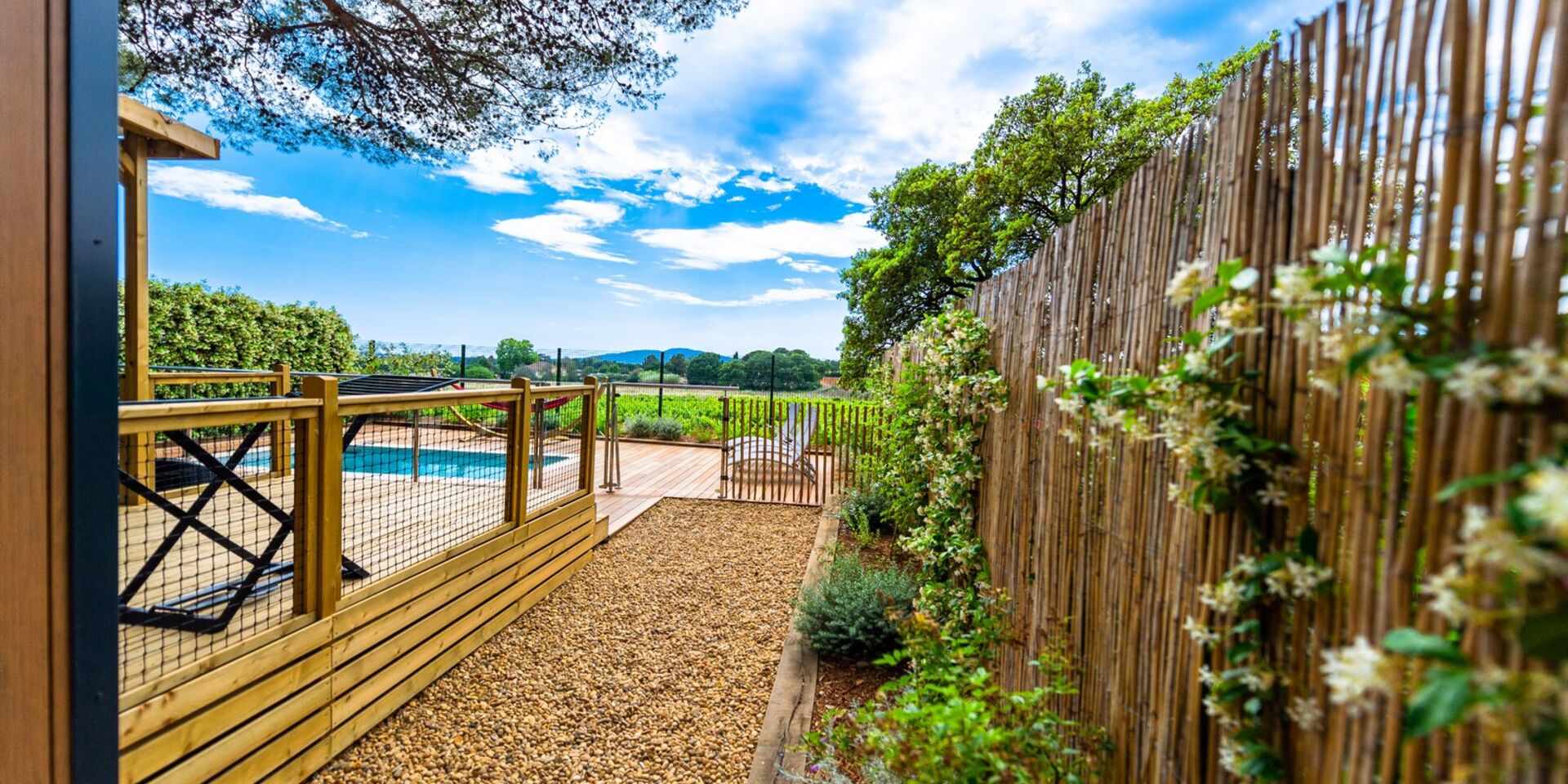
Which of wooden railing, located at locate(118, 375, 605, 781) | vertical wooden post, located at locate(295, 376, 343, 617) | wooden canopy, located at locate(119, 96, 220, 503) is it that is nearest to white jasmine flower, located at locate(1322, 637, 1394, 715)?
wooden railing, located at locate(118, 375, 605, 781)

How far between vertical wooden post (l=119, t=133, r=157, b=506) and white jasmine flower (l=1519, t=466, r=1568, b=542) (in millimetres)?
4918

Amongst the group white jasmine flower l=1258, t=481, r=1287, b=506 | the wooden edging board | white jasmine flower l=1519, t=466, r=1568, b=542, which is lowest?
the wooden edging board

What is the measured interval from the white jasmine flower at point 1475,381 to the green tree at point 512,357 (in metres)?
12.7

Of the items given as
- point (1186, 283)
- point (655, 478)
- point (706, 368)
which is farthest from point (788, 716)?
point (706, 368)

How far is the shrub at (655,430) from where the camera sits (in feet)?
33.6

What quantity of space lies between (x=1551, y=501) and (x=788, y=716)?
242cm

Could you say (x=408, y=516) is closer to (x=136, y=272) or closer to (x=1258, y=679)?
(x=136, y=272)

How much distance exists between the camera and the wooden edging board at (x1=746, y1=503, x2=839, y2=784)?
6.89 feet

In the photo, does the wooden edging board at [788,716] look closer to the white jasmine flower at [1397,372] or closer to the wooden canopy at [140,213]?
the white jasmine flower at [1397,372]

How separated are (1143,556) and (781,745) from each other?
1.59m

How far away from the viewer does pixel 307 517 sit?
2.05 meters

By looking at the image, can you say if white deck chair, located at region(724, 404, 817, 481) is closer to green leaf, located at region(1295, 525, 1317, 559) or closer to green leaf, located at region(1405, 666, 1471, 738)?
green leaf, located at region(1295, 525, 1317, 559)

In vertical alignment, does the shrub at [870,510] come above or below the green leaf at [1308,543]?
below

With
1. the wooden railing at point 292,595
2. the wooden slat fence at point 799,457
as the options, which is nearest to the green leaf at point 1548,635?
the wooden railing at point 292,595
